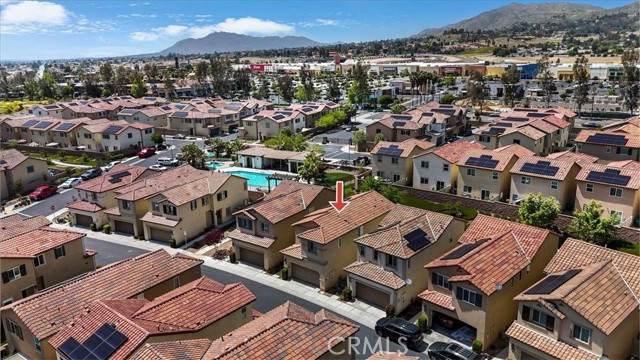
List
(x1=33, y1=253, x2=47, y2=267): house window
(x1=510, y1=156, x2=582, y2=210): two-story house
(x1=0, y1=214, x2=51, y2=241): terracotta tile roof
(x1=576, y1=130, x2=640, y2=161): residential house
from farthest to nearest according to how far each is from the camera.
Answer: (x1=576, y1=130, x2=640, y2=161): residential house → (x1=510, y1=156, x2=582, y2=210): two-story house → (x1=0, y1=214, x2=51, y2=241): terracotta tile roof → (x1=33, y1=253, x2=47, y2=267): house window

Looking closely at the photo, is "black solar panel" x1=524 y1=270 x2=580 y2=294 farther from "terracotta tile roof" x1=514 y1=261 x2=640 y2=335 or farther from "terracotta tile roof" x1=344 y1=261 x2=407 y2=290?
"terracotta tile roof" x1=344 y1=261 x2=407 y2=290

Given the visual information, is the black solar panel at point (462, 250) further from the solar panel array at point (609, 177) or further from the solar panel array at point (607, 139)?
the solar panel array at point (607, 139)

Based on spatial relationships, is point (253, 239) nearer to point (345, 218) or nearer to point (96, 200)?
point (345, 218)

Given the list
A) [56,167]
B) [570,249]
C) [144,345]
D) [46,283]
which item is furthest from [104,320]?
[56,167]

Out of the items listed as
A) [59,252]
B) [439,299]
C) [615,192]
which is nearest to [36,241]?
[59,252]

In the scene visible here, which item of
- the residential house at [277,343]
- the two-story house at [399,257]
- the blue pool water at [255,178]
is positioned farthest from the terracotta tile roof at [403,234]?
the blue pool water at [255,178]

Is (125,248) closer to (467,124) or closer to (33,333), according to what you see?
(33,333)

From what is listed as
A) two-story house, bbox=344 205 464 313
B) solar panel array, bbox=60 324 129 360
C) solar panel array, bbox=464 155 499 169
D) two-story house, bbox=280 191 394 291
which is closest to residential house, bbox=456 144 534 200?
solar panel array, bbox=464 155 499 169

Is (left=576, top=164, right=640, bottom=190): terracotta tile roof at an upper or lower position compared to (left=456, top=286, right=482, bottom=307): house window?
upper
